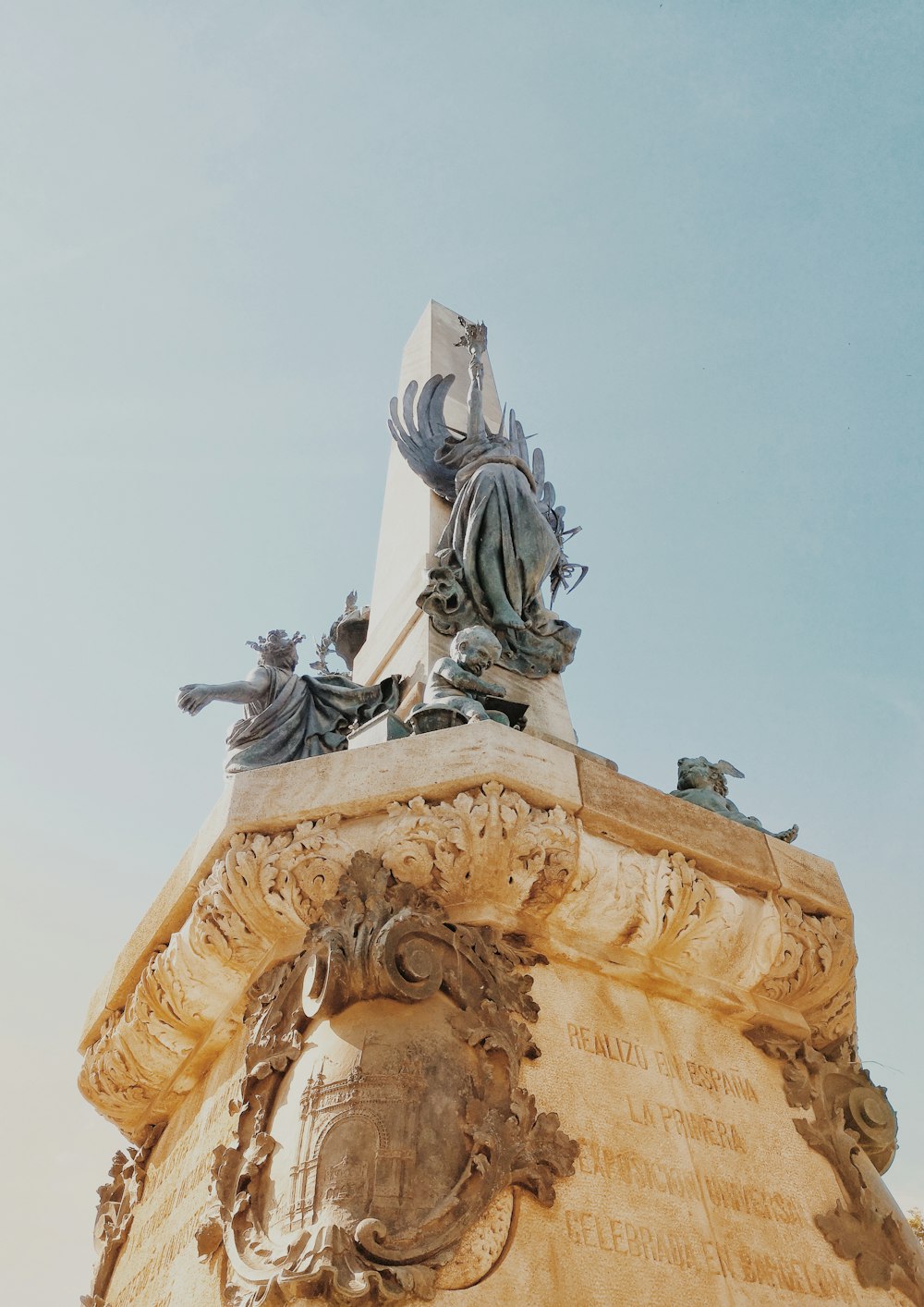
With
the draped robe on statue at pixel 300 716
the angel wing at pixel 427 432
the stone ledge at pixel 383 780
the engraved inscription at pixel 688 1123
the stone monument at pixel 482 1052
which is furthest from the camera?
the angel wing at pixel 427 432

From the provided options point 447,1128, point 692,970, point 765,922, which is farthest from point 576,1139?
point 765,922

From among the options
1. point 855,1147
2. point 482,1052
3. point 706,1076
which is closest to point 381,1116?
point 482,1052

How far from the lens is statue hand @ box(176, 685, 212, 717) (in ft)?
22.5

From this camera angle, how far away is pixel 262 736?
6867 millimetres

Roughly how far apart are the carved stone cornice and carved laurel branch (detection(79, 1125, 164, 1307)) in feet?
1.56

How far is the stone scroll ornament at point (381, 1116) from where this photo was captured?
3.57m

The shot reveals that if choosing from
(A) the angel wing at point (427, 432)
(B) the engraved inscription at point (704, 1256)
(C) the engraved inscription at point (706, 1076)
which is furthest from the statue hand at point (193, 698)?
(B) the engraved inscription at point (704, 1256)

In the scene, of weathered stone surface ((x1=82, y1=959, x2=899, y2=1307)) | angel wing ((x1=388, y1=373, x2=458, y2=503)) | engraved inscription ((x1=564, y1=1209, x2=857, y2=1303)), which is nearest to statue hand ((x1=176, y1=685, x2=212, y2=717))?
weathered stone surface ((x1=82, y1=959, x2=899, y2=1307))

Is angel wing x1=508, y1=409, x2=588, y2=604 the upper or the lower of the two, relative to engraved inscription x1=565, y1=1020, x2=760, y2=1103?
upper

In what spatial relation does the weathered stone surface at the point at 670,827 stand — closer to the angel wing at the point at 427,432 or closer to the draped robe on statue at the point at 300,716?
the draped robe on statue at the point at 300,716

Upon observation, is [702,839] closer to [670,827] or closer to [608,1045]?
[670,827]

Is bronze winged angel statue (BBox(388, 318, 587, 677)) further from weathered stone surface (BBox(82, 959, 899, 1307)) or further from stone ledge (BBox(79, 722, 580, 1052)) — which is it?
weathered stone surface (BBox(82, 959, 899, 1307))

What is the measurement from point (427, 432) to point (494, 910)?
5.90 metres

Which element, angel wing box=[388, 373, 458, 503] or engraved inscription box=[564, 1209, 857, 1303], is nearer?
engraved inscription box=[564, 1209, 857, 1303]
